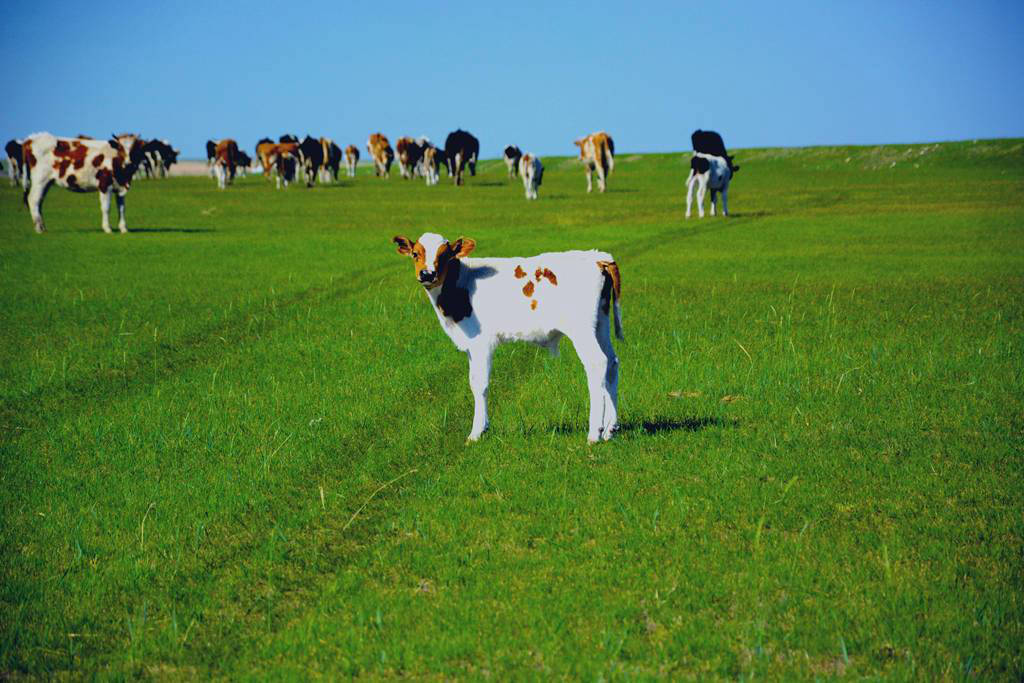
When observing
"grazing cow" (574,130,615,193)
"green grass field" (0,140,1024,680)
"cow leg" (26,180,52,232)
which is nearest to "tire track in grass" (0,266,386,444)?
"green grass field" (0,140,1024,680)

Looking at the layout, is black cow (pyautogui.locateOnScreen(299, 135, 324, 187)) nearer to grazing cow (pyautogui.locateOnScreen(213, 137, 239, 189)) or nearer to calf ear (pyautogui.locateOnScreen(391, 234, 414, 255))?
grazing cow (pyautogui.locateOnScreen(213, 137, 239, 189))

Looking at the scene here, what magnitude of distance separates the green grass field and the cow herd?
1071 centimetres

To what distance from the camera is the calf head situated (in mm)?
7914

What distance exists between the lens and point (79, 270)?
67.9 feet

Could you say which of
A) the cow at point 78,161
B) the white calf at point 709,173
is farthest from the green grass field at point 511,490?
the white calf at point 709,173

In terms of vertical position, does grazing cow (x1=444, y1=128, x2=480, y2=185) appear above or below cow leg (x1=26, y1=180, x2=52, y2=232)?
above

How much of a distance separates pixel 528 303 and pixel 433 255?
894mm

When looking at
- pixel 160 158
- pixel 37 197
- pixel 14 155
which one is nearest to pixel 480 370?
pixel 37 197

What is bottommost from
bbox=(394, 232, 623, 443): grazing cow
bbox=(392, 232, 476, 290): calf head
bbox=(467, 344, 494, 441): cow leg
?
bbox=(467, 344, 494, 441): cow leg

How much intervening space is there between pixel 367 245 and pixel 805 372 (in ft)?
55.3

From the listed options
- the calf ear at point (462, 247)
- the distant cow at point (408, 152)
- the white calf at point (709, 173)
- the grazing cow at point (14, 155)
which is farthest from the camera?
the distant cow at point (408, 152)

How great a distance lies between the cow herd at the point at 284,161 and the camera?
27562 mm

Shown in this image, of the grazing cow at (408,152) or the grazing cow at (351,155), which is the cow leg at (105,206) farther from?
the grazing cow at (351,155)

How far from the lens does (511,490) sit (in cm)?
756
